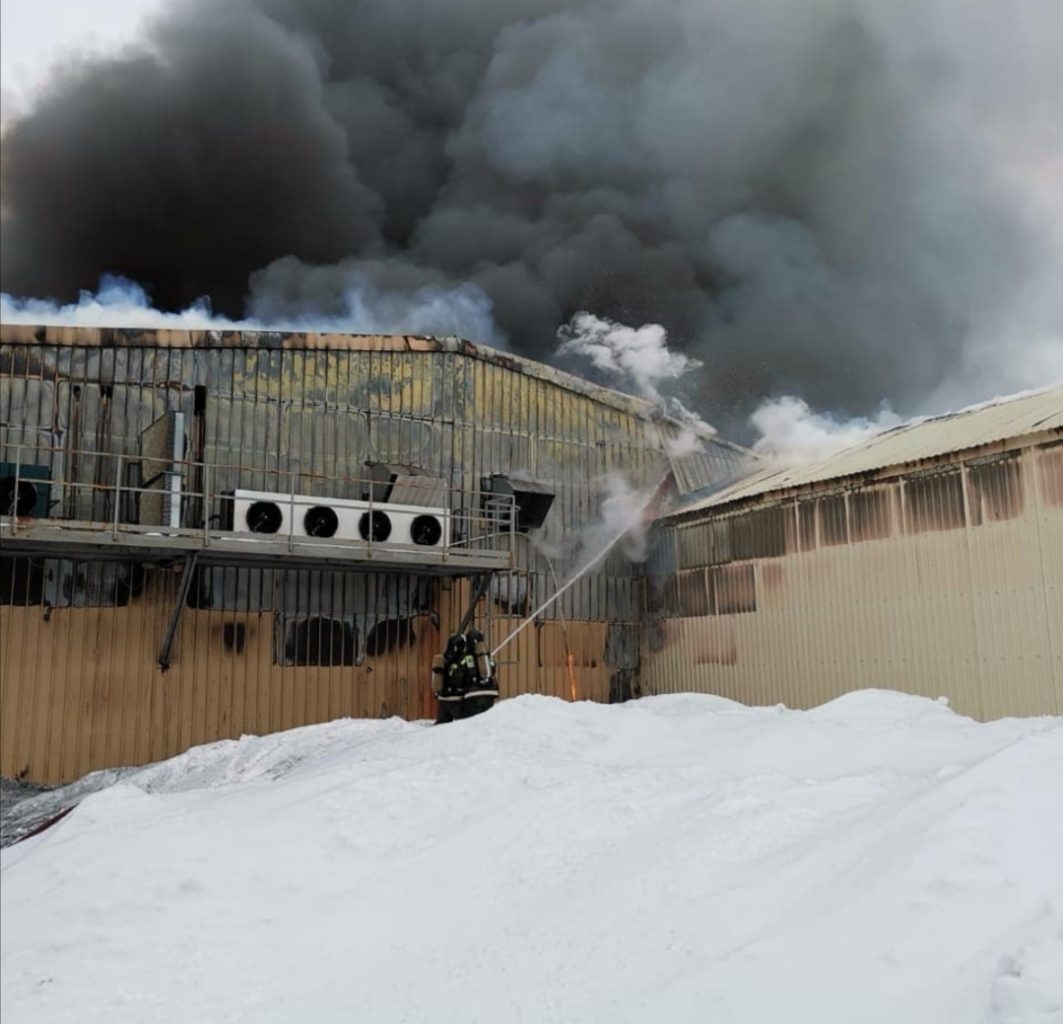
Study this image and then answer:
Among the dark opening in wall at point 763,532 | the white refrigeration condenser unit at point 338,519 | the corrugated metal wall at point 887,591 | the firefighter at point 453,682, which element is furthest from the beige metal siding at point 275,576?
the dark opening in wall at point 763,532

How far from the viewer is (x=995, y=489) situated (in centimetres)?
1400

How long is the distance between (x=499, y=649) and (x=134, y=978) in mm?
13023

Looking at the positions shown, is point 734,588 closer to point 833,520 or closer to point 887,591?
point 833,520

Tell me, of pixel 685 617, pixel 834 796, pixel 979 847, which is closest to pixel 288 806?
pixel 834 796

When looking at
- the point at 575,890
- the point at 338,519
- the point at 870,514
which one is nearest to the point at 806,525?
the point at 870,514

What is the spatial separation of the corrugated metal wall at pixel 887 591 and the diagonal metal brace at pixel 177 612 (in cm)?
972

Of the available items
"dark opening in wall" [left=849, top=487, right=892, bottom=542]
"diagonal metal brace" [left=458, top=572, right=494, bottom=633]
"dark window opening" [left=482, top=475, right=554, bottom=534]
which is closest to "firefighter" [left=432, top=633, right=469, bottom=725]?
"diagonal metal brace" [left=458, top=572, right=494, bottom=633]

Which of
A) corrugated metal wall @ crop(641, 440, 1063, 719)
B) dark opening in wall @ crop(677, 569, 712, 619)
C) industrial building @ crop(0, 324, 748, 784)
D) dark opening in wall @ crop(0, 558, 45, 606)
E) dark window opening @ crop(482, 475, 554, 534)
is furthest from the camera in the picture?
dark window opening @ crop(482, 475, 554, 534)

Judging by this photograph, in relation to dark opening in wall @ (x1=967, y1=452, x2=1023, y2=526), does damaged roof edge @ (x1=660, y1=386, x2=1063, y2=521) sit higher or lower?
higher

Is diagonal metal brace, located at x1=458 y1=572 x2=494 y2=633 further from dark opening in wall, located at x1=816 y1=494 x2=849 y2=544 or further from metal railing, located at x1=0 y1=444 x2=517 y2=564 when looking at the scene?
dark opening in wall, located at x1=816 y1=494 x2=849 y2=544

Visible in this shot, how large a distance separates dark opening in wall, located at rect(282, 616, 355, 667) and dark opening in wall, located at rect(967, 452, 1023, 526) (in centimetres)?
1083

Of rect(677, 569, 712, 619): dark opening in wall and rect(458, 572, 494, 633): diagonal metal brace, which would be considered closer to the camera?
rect(458, 572, 494, 633): diagonal metal brace

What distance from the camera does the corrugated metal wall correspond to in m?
13.5

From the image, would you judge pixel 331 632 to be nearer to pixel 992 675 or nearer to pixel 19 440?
pixel 19 440
